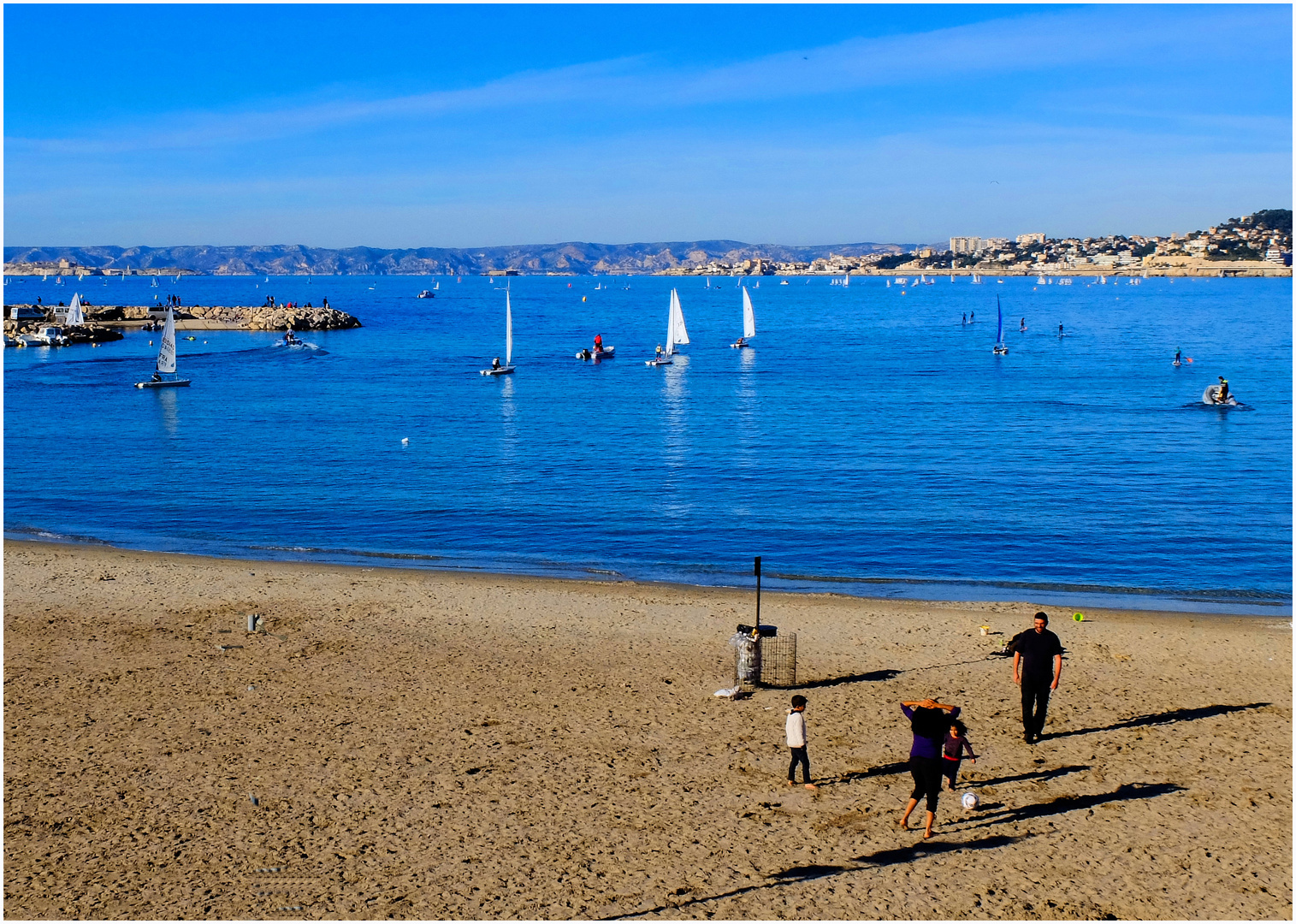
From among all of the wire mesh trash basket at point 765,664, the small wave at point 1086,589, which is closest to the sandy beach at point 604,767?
the wire mesh trash basket at point 765,664

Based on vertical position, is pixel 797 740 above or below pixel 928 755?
below

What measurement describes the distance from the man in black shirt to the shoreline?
8.38 metres

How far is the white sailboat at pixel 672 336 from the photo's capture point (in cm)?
8719

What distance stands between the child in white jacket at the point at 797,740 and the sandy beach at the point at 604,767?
0.28m

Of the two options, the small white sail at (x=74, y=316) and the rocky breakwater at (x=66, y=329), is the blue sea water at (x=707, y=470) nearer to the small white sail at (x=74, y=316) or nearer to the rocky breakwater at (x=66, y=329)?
the rocky breakwater at (x=66, y=329)

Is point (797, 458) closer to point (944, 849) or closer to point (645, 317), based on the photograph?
point (944, 849)

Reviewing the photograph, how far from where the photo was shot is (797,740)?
13.4m

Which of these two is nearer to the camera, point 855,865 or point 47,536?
point 855,865

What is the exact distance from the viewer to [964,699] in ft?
55.2

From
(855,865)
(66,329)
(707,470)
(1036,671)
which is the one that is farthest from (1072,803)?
(66,329)

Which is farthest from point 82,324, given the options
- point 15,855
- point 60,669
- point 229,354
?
point 15,855

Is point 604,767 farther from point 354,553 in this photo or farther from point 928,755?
point 354,553

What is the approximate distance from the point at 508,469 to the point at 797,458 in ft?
37.3

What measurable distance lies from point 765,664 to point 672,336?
76786mm
